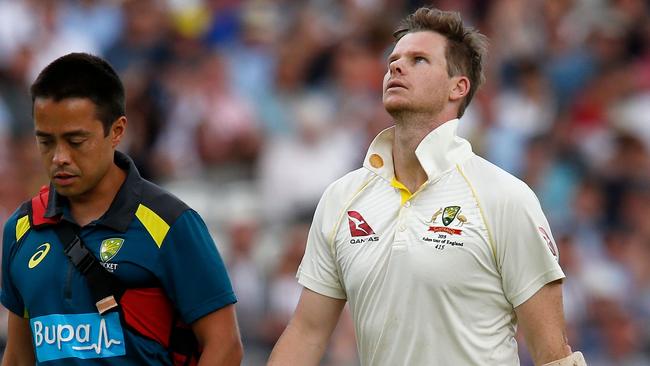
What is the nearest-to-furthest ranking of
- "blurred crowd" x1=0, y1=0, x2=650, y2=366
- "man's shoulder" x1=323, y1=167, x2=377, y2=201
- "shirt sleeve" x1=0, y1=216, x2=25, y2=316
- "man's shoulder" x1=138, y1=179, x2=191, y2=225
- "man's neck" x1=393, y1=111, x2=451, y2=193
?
"man's shoulder" x1=138, y1=179, x2=191, y2=225
"shirt sleeve" x1=0, y1=216, x2=25, y2=316
"man's neck" x1=393, y1=111, x2=451, y2=193
"man's shoulder" x1=323, y1=167, x2=377, y2=201
"blurred crowd" x1=0, y1=0, x2=650, y2=366

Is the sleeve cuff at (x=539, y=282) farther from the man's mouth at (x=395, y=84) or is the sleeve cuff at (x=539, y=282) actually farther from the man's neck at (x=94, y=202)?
the man's neck at (x=94, y=202)

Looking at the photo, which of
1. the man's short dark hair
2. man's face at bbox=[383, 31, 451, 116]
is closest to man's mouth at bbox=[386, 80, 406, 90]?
man's face at bbox=[383, 31, 451, 116]

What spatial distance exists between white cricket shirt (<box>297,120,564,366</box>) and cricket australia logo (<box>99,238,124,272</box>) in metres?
0.94

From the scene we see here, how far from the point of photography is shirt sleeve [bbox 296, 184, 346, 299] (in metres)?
5.98

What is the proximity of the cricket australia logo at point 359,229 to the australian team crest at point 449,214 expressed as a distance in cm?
31

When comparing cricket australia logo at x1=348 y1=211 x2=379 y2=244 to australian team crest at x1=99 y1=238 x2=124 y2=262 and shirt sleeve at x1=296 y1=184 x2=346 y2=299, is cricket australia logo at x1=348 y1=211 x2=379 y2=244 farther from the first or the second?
australian team crest at x1=99 y1=238 x2=124 y2=262

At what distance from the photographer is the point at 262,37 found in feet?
46.5

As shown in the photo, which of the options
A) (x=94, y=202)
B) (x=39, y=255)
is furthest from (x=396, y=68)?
(x=39, y=255)

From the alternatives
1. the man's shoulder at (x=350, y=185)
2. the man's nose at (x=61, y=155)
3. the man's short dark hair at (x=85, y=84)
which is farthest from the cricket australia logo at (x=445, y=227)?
the man's nose at (x=61, y=155)

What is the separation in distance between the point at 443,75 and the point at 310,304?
3.69 ft

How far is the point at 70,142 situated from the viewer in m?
5.54

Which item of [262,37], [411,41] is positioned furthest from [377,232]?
[262,37]

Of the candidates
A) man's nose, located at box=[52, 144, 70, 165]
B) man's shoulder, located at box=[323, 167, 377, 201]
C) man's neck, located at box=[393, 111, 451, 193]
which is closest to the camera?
man's nose, located at box=[52, 144, 70, 165]

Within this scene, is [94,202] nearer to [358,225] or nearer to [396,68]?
[358,225]
